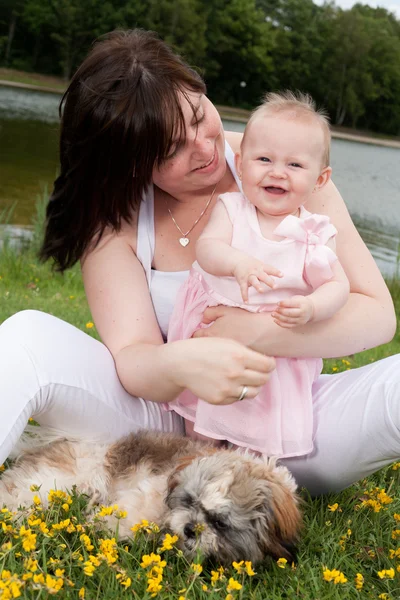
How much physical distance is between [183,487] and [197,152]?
1381mm

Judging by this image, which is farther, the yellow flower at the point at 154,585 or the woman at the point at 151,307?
the woman at the point at 151,307

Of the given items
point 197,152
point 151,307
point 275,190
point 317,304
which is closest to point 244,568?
point 317,304

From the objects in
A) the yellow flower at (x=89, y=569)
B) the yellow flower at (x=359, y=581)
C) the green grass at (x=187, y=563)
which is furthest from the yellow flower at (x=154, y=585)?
the yellow flower at (x=359, y=581)

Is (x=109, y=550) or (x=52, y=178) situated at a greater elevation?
(x=109, y=550)

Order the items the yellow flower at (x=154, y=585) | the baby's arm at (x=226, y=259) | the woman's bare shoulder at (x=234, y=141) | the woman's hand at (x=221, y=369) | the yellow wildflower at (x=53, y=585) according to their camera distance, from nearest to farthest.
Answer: the yellow wildflower at (x=53, y=585), the yellow flower at (x=154, y=585), the woman's hand at (x=221, y=369), the baby's arm at (x=226, y=259), the woman's bare shoulder at (x=234, y=141)

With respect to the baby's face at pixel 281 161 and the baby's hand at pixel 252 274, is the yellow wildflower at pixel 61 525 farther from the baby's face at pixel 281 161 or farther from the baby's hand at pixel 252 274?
the baby's face at pixel 281 161

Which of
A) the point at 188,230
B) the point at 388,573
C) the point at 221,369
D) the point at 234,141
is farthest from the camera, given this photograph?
the point at 234,141

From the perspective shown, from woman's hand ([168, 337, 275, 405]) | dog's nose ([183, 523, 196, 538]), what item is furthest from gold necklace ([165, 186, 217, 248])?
dog's nose ([183, 523, 196, 538])

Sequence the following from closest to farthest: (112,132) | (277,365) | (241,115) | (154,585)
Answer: (154,585) < (277,365) < (112,132) < (241,115)

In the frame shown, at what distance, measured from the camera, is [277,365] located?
9.03ft

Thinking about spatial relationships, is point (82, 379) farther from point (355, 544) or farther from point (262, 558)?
point (355, 544)

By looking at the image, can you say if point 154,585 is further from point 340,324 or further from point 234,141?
point 234,141

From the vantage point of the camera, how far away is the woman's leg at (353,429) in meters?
2.60

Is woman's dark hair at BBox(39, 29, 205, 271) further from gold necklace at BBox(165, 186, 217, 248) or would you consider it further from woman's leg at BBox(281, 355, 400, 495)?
woman's leg at BBox(281, 355, 400, 495)
